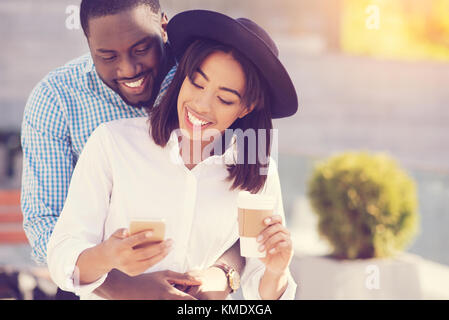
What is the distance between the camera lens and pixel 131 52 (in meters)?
2.22

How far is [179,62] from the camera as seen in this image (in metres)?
2.18

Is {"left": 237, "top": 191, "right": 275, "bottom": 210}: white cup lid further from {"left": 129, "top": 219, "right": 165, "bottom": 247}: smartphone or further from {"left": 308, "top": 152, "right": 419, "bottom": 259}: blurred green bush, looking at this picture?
{"left": 308, "top": 152, "right": 419, "bottom": 259}: blurred green bush

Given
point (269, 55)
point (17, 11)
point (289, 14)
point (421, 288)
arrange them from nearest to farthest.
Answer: point (269, 55) → point (421, 288) → point (17, 11) → point (289, 14)

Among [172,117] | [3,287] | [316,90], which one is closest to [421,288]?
[3,287]

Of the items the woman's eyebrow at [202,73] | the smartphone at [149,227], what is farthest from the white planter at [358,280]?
the smartphone at [149,227]

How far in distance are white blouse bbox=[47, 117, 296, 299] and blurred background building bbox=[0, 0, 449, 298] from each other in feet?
25.8

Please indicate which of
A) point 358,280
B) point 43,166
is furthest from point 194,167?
point 358,280

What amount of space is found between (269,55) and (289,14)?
946 centimetres

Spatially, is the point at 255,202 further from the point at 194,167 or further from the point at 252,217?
the point at 194,167

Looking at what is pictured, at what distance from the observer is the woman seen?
6.70ft

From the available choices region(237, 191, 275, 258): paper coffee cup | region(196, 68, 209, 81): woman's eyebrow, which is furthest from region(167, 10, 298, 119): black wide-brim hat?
region(237, 191, 275, 258): paper coffee cup

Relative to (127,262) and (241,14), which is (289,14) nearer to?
(241,14)

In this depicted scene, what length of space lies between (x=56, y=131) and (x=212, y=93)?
0.73 m

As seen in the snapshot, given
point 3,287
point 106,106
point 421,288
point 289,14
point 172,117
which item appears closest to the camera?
point 172,117
